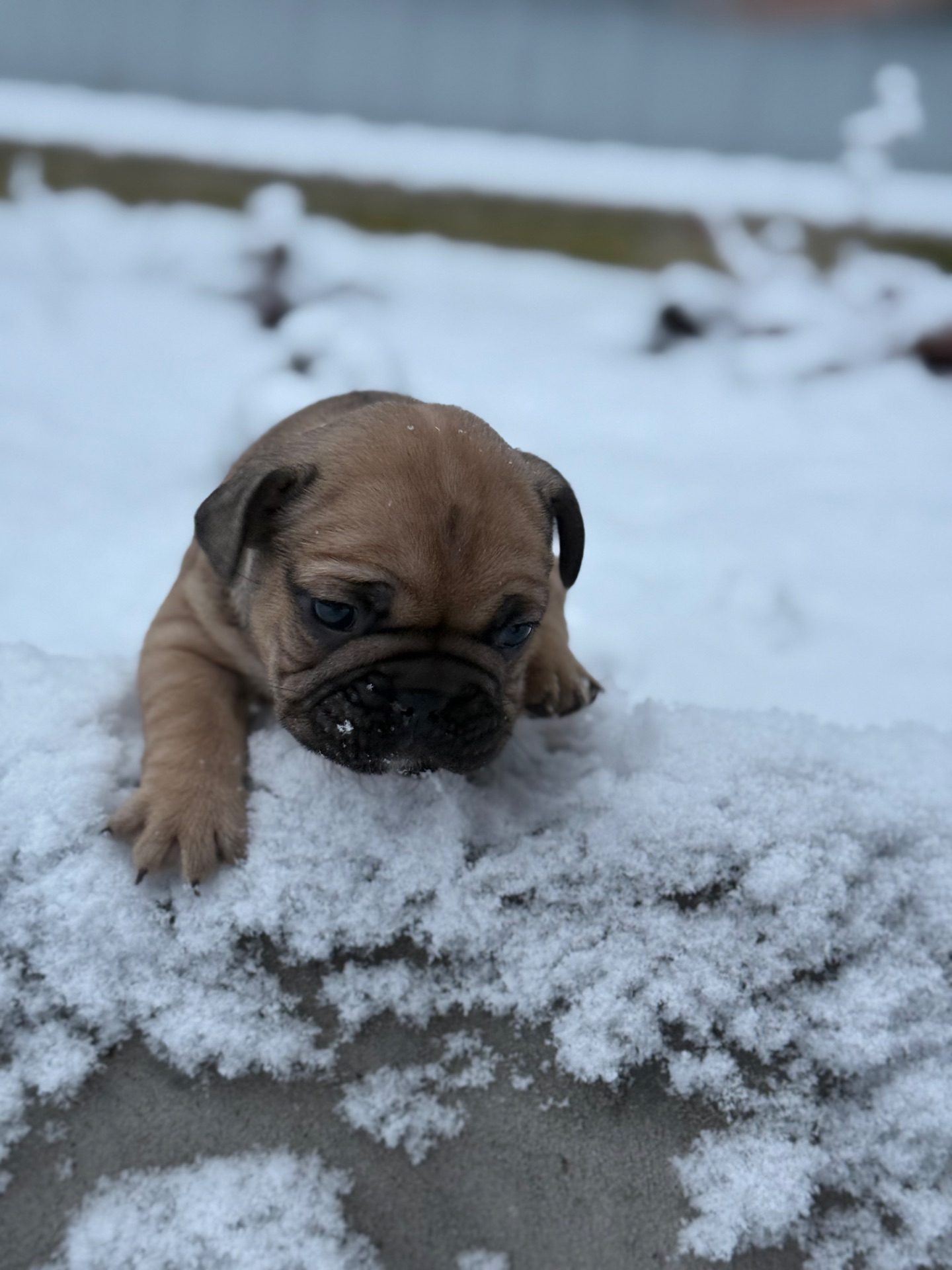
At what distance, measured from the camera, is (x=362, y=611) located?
2.61 m

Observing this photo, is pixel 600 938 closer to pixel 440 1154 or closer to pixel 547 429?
pixel 440 1154

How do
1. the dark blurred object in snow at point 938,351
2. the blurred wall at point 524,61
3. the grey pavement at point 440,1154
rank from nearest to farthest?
the grey pavement at point 440,1154, the dark blurred object in snow at point 938,351, the blurred wall at point 524,61

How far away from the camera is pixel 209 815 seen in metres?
2.59

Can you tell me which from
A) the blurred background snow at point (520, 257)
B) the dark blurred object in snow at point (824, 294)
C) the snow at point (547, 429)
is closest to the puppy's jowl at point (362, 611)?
the snow at point (547, 429)

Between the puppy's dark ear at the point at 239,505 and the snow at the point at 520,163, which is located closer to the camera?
the puppy's dark ear at the point at 239,505

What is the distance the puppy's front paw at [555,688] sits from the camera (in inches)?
124

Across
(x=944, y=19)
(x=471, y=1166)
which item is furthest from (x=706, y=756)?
(x=944, y=19)

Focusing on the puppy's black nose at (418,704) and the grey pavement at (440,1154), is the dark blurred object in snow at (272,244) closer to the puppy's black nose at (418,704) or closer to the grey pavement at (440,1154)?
the puppy's black nose at (418,704)

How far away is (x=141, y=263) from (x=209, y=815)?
5.69 meters

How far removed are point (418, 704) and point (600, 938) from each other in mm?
710

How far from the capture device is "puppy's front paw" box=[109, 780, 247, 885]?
8.21 ft

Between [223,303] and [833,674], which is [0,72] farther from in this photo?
[833,674]

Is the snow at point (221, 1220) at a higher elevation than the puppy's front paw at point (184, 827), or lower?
lower

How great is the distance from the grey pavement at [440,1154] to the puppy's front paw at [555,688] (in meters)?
1.07
